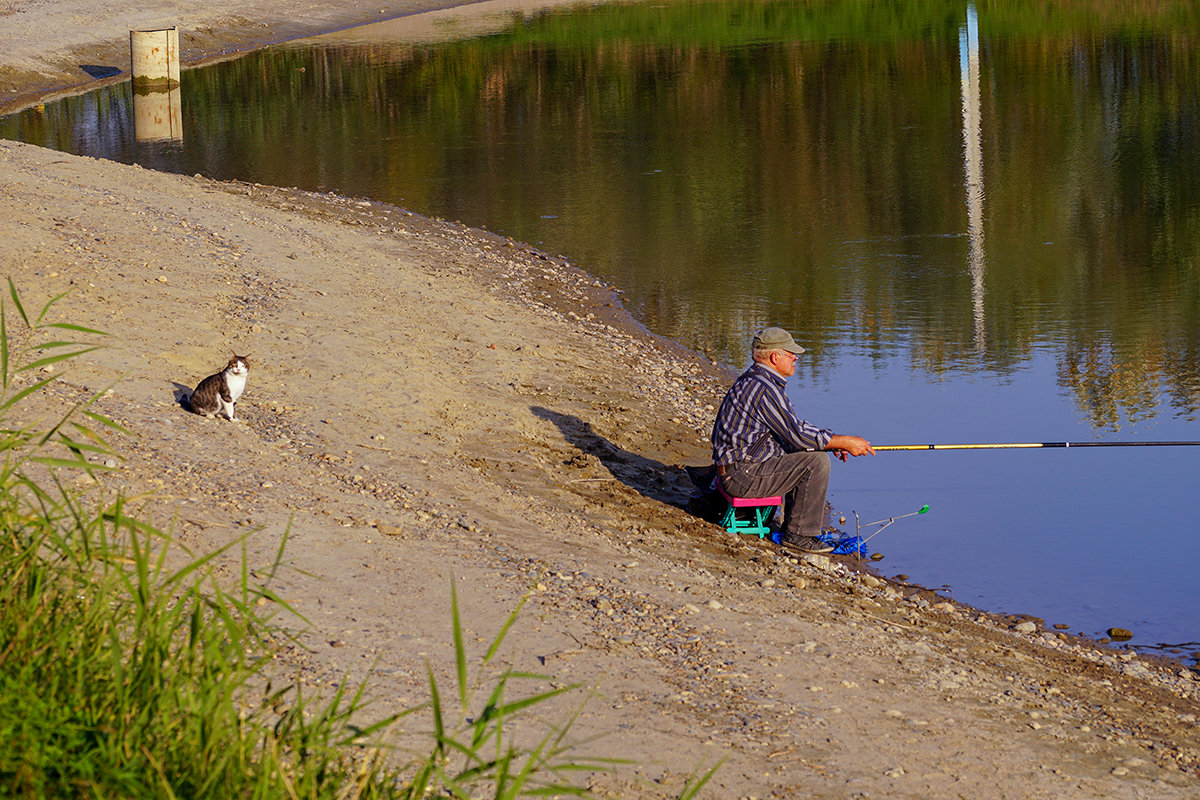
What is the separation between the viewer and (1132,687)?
23.6 ft

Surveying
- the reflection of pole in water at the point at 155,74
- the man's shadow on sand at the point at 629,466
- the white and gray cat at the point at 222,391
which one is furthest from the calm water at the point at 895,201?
the white and gray cat at the point at 222,391

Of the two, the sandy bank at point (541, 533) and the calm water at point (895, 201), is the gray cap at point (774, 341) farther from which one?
the calm water at point (895, 201)

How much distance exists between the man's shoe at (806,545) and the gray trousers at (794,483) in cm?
3

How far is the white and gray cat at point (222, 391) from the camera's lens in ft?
29.1

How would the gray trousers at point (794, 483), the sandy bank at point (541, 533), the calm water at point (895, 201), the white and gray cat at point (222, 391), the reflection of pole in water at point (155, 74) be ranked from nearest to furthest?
the sandy bank at point (541, 533), the white and gray cat at point (222, 391), the gray trousers at point (794, 483), the calm water at point (895, 201), the reflection of pole in water at point (155, 74)

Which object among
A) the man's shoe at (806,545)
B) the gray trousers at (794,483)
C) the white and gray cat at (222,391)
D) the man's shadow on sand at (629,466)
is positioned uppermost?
the white and gray cat at (222,391)

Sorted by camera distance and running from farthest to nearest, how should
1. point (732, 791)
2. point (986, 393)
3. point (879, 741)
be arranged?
point (986, 393) → point (879, 741) → point (732, 791)

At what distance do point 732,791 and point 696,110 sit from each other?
82.9 ft

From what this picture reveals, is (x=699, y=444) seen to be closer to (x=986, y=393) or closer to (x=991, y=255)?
(x=986, y=393)

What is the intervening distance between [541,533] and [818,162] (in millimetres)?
16489

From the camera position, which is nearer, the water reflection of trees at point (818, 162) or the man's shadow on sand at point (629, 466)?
the man's shadow on sand at point (629, 466)

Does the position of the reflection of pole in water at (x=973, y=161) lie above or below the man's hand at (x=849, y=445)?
above

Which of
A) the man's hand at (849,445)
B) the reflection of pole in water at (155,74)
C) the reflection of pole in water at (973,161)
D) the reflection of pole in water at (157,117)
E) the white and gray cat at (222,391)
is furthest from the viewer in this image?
the reflection of pole in water at (155,74)

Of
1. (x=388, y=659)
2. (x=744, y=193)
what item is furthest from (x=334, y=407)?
(x=744, y=193)
